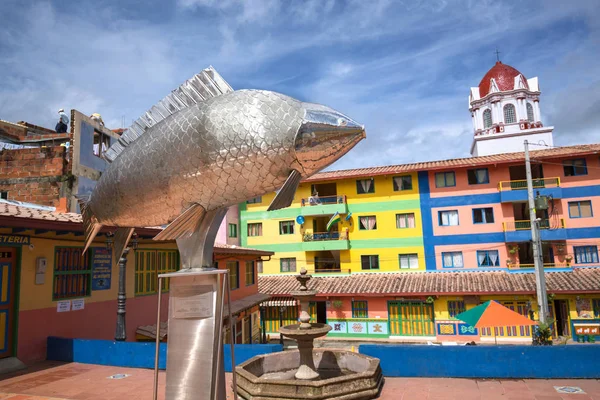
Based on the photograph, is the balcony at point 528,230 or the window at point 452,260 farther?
the window at point 452,260

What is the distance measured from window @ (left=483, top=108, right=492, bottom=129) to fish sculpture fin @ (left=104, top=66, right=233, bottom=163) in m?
33.3

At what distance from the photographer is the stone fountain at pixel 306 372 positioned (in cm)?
748

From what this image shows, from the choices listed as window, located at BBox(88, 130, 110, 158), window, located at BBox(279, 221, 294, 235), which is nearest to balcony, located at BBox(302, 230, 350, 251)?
window, located at BBox(279, 221, 294, 235)

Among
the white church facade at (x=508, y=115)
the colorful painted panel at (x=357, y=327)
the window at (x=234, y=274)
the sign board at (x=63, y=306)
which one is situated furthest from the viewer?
the white church facade at (x=508, y=115)

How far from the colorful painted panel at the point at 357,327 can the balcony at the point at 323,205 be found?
6890 mm

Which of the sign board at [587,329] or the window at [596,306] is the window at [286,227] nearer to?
the sign board at [587,329]

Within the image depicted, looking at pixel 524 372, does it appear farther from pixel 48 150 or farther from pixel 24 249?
pixel 48 150

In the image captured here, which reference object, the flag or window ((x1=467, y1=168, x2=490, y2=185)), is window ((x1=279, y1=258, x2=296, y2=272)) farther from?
window ((x1=467, y1=168, x2=490, y2=185))

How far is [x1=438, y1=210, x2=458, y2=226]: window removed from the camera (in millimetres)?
24828

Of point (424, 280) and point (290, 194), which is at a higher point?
point (290, 194)

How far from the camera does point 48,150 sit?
14531 millimetres

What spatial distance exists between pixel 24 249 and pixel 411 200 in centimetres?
2122

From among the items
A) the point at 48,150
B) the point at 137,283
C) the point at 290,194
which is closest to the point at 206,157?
the point at 290,194

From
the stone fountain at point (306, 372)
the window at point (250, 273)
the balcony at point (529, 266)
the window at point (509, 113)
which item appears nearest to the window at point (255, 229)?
the window at point (250, 273)
